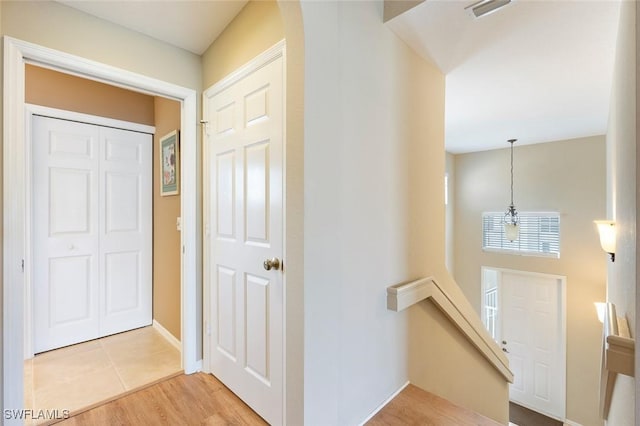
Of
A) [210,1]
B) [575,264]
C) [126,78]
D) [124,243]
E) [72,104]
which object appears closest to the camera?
[210,1]

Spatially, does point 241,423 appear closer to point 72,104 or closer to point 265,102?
point 265,102

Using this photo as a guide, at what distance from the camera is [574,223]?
14.6 ft

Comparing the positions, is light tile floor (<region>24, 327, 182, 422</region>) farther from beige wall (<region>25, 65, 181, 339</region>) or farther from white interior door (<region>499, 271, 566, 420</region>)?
white interior door (<region>499, 271, 566, 420</region>)

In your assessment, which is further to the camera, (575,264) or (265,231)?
(575,264)

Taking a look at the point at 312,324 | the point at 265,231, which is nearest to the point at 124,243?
the point at 265,231

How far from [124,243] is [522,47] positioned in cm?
362

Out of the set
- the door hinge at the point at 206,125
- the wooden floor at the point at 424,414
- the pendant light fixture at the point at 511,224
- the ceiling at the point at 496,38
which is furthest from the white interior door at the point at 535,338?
the door hinge at the point at 206,125

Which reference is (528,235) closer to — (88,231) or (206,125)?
(206,125)

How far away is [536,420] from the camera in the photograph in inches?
181

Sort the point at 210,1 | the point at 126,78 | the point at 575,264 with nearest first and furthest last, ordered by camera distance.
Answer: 1. the point at 210,1
2. the point at 126,78
3. the point at 575,264

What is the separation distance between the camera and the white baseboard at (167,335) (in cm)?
259

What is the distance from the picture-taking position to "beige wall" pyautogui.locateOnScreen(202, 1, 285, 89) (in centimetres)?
163

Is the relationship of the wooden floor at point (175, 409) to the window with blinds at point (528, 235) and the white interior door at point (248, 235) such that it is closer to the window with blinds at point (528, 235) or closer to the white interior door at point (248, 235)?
the white interior door at point (248, 235)

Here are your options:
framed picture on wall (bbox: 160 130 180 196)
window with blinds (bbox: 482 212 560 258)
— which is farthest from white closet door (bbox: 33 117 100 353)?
window with blinds (bbox: 482 212 560 258)
